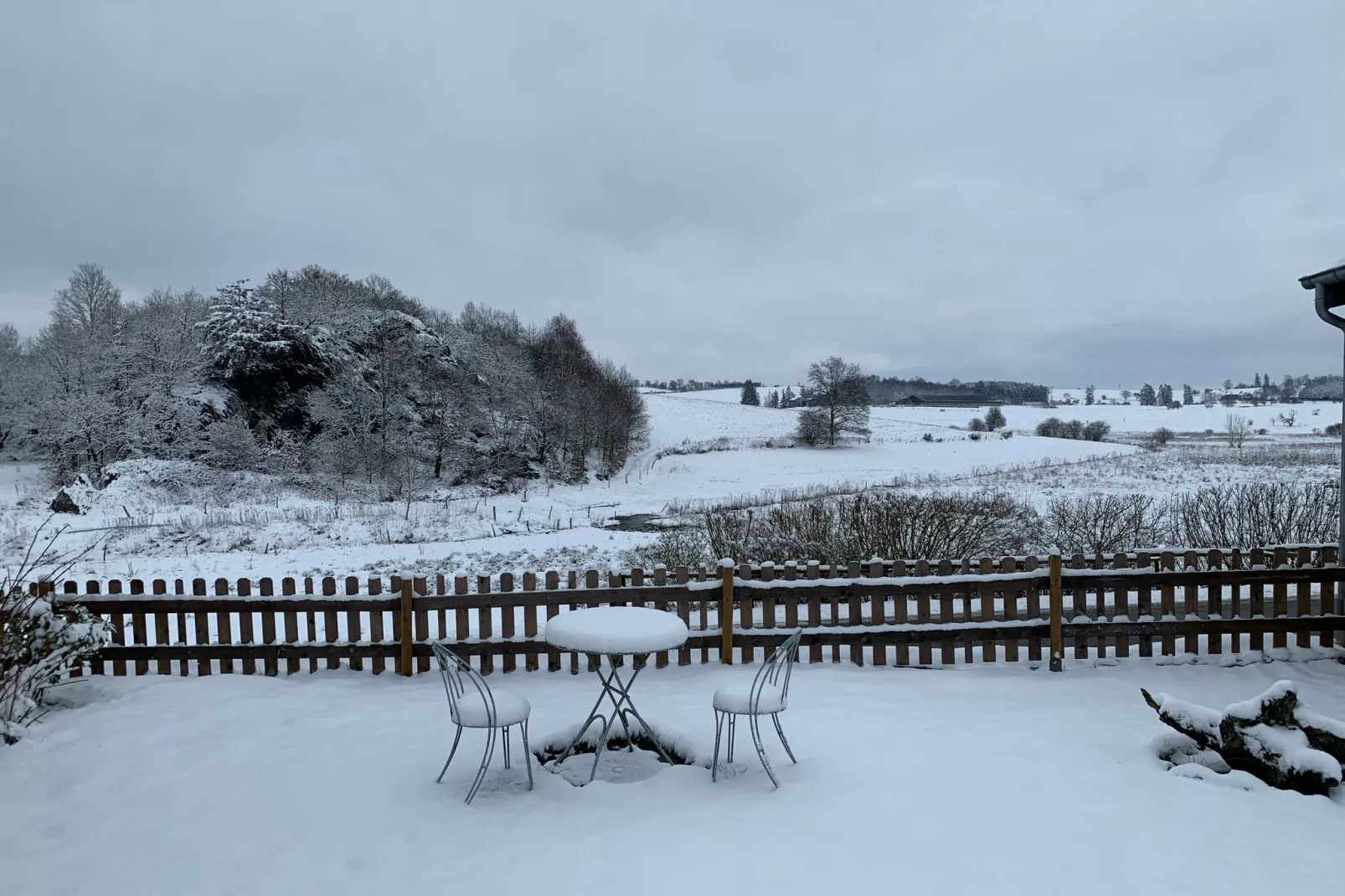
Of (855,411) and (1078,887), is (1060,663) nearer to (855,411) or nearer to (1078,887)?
(1078,887)

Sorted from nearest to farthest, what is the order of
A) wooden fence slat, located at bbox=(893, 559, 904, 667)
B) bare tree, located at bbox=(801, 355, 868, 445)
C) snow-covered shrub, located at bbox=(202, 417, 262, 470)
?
wooden fence slat, located at bbox=(893, 559, 904, 667) → snow-covered shrub, located at bbox=(202, 417, 262, 470) → bare tree, located at bbox=(801, 355, 868, 445)

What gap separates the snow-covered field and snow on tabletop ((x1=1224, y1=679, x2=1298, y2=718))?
9110mm

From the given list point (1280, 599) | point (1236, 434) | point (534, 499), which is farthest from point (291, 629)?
point (1236, 434)

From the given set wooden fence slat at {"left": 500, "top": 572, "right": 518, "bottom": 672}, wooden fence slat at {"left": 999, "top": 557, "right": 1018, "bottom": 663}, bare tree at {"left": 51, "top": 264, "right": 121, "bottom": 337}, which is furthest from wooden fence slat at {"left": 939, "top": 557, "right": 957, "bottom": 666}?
bare tree at {"left": 51, "top": 264, "right": 121, "bottom": 337}

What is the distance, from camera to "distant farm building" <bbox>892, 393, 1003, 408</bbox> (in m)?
91.4

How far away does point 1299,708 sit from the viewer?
12.8 feet

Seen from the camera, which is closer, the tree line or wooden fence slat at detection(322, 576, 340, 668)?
wooden fence slat at detection(322, 576, 340, 668)

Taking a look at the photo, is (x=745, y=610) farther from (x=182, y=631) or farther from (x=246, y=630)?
(x=182, y=631)

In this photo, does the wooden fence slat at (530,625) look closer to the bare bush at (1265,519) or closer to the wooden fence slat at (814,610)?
the wooden fence slat at (814,610)

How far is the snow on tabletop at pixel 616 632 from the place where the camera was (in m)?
3.84

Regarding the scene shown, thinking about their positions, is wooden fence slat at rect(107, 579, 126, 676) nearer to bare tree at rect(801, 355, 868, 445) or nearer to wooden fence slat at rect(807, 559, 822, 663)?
wooden fence slat at rect(807, 559, 822, 663)

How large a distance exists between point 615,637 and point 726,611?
2.19 meters

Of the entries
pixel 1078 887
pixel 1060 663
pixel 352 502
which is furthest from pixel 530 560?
pixel 352 502

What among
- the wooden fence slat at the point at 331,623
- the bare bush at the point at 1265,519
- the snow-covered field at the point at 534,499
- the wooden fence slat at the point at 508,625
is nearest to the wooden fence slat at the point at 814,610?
the wooden fence slat at the point at 508,625
